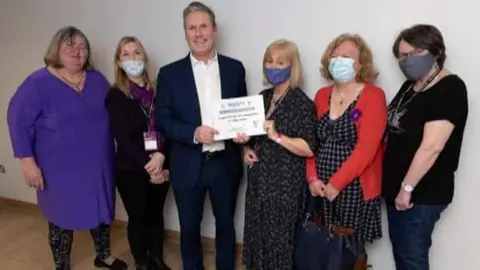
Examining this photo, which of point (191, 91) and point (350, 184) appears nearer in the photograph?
point (350, 184)

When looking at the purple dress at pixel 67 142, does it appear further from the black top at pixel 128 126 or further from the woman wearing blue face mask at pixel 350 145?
the woman wearing blue face mask at pixel 350 145

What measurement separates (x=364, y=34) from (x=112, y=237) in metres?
2.27

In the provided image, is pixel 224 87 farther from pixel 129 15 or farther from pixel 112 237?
pixel 112 237

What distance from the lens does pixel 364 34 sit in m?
2.26

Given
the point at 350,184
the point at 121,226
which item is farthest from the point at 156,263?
the point at 350,184

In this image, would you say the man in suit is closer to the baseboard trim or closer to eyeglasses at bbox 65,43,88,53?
eyeglasses at bbox 65,43,88,53

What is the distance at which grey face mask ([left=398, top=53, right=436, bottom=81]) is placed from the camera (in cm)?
182

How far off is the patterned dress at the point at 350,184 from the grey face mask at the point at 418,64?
27 cm

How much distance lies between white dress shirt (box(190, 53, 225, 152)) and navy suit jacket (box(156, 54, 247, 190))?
0.02m

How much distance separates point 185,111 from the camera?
2211 millimetres

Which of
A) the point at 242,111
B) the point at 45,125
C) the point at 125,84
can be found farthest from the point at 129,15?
the point at 242,111

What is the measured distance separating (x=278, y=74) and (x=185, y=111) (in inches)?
20.4

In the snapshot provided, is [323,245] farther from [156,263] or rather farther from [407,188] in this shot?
[156,263]

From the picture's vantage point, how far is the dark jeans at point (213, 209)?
2.28 meters
